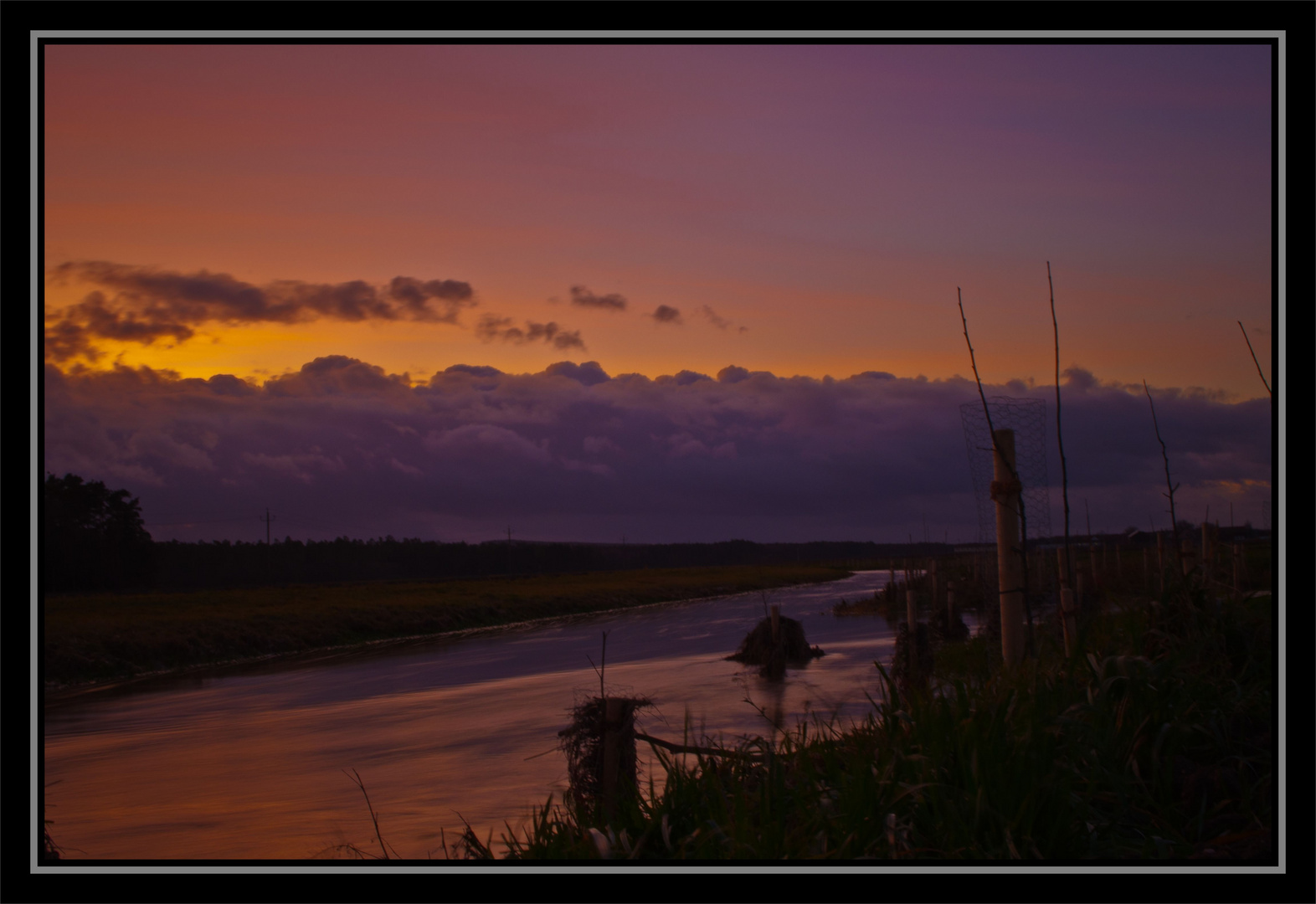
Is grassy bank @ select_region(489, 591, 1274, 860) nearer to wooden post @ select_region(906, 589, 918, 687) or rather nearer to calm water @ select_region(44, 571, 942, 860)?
calm water @ select_region(44, 571, 942, 860)

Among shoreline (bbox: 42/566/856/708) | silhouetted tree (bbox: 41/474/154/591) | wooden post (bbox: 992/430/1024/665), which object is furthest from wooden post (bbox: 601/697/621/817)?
silhouetted tree (bbox: 41/474/154/591)

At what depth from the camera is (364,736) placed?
15.6 metres

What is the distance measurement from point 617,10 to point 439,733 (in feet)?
46.7

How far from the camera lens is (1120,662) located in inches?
182

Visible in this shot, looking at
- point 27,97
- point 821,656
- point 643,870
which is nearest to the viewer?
point 643,870

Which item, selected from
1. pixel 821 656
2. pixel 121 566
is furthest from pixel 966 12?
pixel 121 566

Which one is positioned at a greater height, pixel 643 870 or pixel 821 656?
pixel 643 870

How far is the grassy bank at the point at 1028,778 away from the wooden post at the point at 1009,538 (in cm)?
51

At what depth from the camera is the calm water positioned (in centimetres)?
990

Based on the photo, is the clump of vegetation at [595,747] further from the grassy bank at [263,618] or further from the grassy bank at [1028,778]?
the grassy bank at [263,618]

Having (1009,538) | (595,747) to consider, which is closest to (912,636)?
(1009,538)

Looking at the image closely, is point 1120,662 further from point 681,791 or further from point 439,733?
point 439,733

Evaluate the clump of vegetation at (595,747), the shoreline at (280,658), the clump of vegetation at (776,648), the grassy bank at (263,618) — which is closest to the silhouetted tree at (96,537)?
the grassy bank at (263,618)

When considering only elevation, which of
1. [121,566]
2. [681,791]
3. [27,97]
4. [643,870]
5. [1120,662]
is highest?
[27,97]
